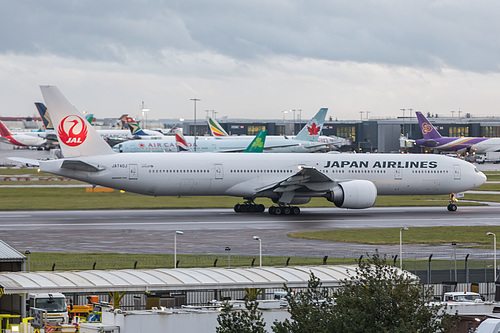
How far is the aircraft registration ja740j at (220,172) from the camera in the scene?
5481cm

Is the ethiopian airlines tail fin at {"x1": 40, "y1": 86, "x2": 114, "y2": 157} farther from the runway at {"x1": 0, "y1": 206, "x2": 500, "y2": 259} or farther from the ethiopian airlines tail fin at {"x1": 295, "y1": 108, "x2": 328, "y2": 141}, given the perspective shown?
the ethiopian airlines tail fin at {"x1": 295, "y1": 108, "x2": 328, "y2": 141}

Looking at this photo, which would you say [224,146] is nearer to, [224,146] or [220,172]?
[224,146]

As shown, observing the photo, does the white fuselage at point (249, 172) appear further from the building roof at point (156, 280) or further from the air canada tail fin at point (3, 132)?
the air canada tail fin at point (3, 132)

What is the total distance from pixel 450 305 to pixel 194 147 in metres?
100.0

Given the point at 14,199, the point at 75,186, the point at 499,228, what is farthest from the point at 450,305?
the point at 75,186

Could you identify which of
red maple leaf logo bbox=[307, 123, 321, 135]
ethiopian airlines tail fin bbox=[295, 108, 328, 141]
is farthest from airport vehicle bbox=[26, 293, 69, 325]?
red maple leaf logo bbox=[307, 123, 321, 135]

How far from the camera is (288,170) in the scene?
2293 inches

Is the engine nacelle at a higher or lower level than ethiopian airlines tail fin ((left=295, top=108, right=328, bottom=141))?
lower

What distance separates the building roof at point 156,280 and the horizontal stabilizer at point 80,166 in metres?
31.1

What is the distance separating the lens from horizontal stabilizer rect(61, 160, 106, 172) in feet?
176

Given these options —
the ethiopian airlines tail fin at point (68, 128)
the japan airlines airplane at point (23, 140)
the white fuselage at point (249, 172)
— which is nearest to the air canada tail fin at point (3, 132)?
the japan airlines airplane at point (23, 140)

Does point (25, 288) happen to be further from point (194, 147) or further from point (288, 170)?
point (194, 147)

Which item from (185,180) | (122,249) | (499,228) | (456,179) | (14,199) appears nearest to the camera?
(122,249)

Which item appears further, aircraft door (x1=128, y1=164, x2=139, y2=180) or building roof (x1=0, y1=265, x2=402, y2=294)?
aircraft door (x1=128, y1=164, x2=139, y2=180)
